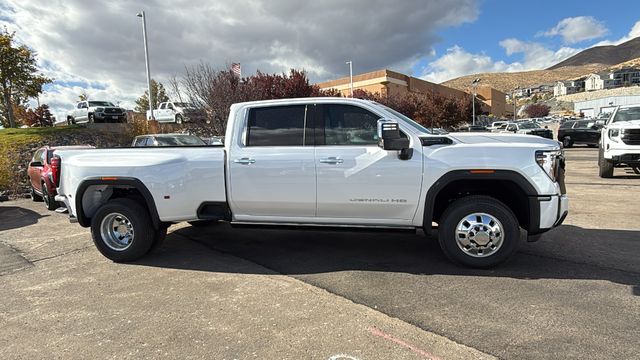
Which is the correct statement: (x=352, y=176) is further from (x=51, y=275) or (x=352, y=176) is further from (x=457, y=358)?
(x=51, y=275)

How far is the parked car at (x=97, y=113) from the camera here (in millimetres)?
25453

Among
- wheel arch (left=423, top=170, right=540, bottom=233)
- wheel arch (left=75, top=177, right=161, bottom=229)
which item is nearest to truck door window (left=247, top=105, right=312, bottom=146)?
wheel arch (left=75, top=177, right=161, bottom=229)

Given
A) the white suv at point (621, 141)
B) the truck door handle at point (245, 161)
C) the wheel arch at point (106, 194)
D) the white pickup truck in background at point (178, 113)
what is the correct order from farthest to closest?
the white pickup truck in background at point (178, 113), the white suv at point (621, 141), the wheel arch at point (106, 194), the truck door handle at point (245, 161)

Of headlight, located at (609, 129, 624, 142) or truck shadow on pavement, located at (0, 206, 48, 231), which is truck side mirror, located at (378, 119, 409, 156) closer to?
truck shadow on pavement, located at (0, 206, 48, 231)

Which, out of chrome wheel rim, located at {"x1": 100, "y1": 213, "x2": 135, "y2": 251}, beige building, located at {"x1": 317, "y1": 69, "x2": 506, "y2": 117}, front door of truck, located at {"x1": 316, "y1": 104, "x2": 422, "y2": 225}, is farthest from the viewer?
beige building, located at {"x1": 317, "y1": 69, "x2": 506, "y2": 117}

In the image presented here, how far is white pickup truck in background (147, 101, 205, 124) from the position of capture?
2305cm

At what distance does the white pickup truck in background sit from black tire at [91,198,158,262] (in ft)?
59.3

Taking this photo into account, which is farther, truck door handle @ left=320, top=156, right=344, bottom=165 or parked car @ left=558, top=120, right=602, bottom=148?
parked car @ left=558, top=120, right=602, bottom=148

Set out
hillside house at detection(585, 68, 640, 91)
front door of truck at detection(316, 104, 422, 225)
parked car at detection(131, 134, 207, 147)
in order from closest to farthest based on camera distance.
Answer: front door of truck at detection(316, 104, 422, 225) → parked car at detection(131, 134, 207, 147) → hillside house at detection(585, 68, 640, 91)

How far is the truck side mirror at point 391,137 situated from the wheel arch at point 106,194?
298cm

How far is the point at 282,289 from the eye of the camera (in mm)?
4461

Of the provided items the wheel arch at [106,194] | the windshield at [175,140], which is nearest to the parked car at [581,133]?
the windshield at [175,140]

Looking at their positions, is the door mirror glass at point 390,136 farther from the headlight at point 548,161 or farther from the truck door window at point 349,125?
the headlight at point 548,161

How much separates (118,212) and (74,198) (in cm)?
67
